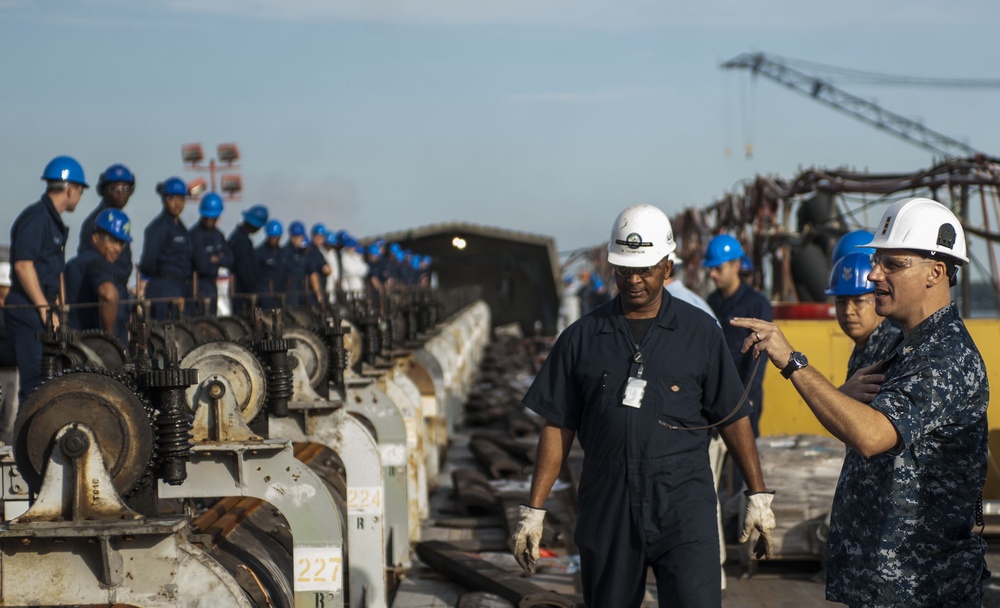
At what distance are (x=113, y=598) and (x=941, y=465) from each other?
280 centimetres

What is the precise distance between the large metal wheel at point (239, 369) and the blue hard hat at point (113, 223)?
2771mm

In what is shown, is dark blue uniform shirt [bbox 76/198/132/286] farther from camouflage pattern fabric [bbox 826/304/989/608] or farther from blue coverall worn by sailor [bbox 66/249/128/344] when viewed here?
camouflage pattern fabric [bbox 826/304/989/608]

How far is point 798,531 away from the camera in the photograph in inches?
318

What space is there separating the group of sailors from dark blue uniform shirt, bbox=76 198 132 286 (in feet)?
0.04

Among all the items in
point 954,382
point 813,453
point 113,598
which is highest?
point 954,382

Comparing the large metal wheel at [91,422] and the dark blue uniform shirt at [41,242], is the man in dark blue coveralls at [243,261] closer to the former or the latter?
the dark blue uniform shirt at [41,242]

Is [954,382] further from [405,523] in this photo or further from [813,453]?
[405,523]

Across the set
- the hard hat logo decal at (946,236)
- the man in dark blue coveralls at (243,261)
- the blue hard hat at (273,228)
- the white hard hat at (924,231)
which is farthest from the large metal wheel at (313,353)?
the blue hard hat at (273,228)

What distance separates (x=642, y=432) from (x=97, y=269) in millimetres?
5392

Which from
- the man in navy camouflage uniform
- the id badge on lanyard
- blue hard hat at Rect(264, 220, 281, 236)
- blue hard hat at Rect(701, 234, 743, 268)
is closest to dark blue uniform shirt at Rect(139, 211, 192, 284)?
blue hard hat at Rect(701, 234, 743, 268)

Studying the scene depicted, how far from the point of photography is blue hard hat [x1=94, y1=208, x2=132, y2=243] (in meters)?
8.74

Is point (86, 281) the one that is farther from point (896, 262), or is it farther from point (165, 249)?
point (896, 262)

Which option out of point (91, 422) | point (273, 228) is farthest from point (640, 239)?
point (273, 228)

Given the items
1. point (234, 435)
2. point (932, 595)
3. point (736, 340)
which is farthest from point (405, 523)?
point (932, 595)
